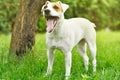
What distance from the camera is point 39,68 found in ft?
24.8

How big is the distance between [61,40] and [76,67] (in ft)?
3.61

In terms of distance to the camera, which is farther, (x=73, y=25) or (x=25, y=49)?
(x=25, y=49)

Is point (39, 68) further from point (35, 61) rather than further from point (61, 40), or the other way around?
point (61, 40)

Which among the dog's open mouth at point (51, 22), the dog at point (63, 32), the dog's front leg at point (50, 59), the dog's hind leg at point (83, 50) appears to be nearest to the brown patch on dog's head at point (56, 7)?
the dog at point (63, 32)

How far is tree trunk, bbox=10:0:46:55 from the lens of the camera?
7898 millimetres

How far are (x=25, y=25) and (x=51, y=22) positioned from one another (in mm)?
1422

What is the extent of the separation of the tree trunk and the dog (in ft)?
2.90

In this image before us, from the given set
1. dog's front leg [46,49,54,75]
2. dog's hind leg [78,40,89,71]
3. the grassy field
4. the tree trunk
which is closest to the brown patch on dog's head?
dog's front leg [46,49,54,75]

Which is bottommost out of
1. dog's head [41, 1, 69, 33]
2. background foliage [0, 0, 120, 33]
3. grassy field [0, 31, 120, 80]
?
background foliage [0, 0, 120, 33]

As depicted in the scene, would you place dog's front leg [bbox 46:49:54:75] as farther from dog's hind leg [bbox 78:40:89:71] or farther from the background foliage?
the background foliage

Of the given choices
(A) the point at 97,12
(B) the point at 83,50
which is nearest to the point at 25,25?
(B) the point at 83,50

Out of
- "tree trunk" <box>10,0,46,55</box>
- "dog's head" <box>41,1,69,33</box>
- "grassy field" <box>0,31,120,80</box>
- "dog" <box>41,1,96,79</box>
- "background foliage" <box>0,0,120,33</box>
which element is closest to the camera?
"dog's head" <box>41,1,69,33</box>

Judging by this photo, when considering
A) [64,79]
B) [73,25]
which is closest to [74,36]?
[73,25]

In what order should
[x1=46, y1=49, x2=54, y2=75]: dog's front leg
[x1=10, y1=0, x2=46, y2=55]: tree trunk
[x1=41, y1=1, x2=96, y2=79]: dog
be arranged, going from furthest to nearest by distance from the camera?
[x1=10, y1=0, x2=46, y2=55]: tree trunk
[x1=46, y1=49, x2=54, y2=75]: dog's front leg
[x1=41, y1=1, x2=96, y2=79]: dog
